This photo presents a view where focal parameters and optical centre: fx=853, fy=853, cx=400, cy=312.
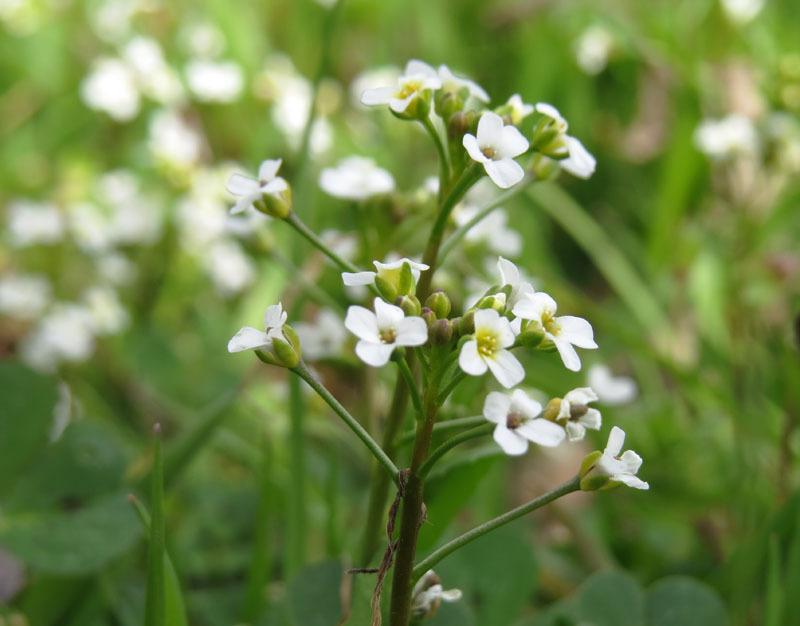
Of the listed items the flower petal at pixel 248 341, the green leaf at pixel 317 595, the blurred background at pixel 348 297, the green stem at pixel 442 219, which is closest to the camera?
the flower petal at pixel 248 341

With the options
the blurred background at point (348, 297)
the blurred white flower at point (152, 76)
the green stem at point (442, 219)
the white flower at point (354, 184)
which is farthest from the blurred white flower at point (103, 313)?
the green stem at point (442, 219)

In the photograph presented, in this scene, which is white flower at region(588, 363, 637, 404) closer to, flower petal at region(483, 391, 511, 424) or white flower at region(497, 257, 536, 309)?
white flower at region(497, 257, 536, 309)

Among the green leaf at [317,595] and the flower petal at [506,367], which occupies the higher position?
the flower petal at [506,367]

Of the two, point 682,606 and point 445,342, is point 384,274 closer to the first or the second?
point 445,342

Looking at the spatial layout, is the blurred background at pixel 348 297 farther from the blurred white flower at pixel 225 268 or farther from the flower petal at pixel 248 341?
the flower petal at pixel 248 341

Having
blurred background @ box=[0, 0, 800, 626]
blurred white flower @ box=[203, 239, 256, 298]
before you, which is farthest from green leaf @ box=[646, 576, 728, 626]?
blurred white flower @ box=[203, 239, 256, 298]

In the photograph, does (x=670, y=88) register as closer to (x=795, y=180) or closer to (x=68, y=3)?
(x=795, y=180)
